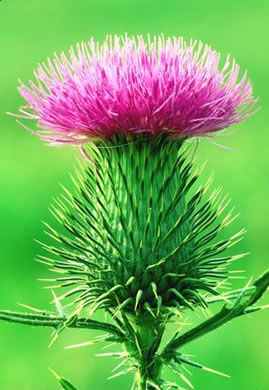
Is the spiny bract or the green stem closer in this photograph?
the green stem

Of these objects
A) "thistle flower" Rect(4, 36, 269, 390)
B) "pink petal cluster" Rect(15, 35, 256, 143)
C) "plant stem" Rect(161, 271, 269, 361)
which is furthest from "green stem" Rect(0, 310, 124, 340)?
"pink petal cluster" Rect(15, 35, 256, 143)

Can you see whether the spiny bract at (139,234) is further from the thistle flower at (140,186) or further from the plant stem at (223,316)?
the plant stem at (223,316)

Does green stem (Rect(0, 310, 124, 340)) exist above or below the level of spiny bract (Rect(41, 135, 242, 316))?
below

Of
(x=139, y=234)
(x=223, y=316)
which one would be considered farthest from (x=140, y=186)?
(x=223, y=316)

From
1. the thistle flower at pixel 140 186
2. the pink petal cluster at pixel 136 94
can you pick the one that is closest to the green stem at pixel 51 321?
the thistle flower at pixel 140 186

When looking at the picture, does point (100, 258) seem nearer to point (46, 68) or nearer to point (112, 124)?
point (112, 124)

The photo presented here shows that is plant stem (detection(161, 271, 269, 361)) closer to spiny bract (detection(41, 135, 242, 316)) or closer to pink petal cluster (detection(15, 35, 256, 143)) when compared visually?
spiny bract (detection(41, 135, 242, 316))

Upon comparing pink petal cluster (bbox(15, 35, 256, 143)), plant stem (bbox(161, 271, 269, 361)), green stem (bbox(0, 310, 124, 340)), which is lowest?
green stem (bbox(0, 310, 124, 340))
